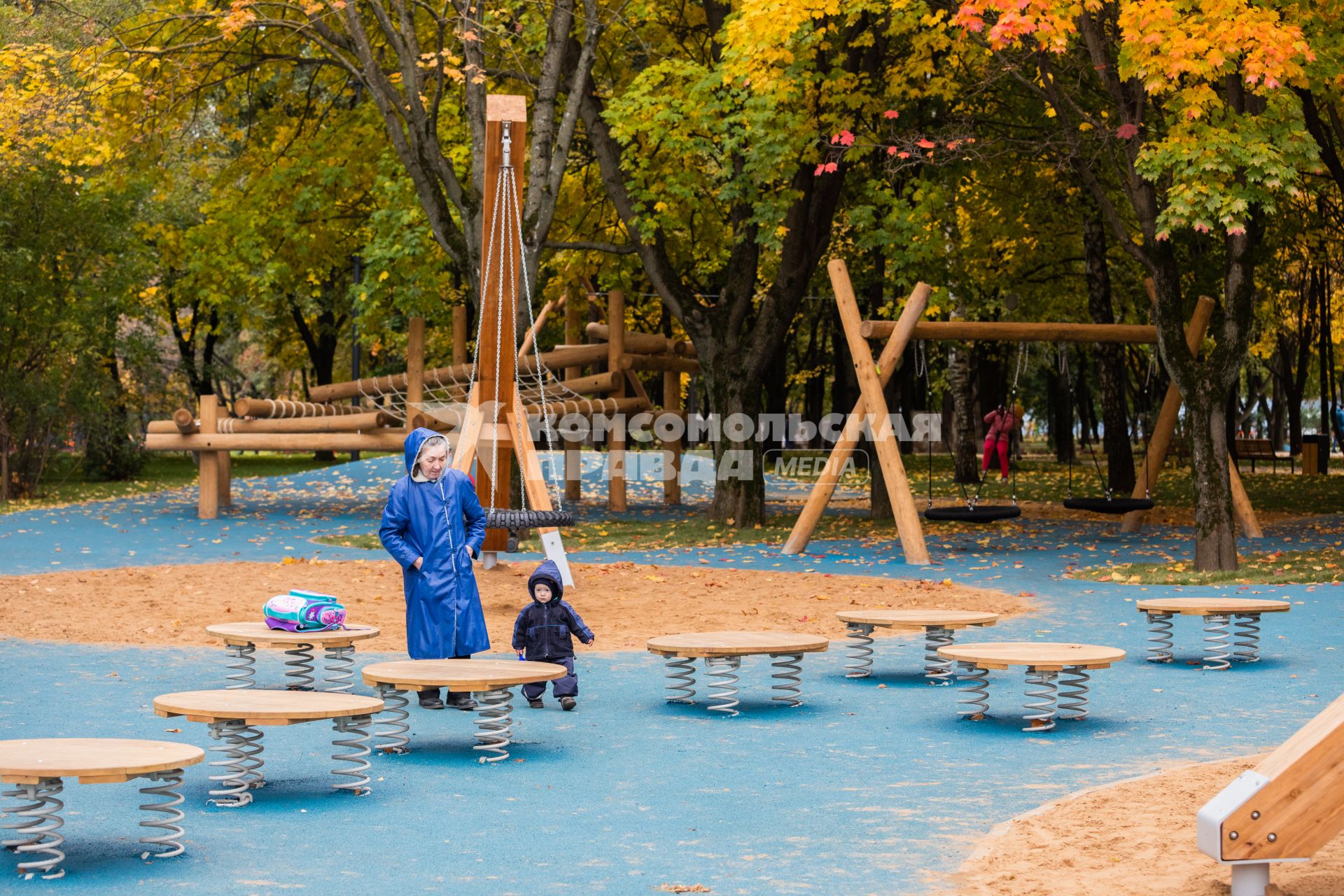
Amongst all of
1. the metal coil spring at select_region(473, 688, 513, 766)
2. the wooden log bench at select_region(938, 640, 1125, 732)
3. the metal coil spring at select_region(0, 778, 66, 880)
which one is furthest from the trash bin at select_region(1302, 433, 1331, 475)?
the metal coil spring at select_region(0, 778, 66, 880)

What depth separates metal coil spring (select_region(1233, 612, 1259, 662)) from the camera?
10.6 meters

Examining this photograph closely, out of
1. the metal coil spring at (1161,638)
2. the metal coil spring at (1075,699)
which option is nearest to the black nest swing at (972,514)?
the metal coil spring at (1161,638)

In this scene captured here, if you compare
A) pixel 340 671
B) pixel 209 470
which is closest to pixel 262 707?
pixel 340 671

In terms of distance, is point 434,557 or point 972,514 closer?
point 434,557

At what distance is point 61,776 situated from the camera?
17.7 feet

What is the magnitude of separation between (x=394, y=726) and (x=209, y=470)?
54.1 ft

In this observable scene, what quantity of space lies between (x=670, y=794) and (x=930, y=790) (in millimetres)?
1160

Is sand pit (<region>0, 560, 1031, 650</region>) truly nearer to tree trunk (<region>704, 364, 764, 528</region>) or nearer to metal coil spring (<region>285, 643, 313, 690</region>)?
metal coil spring (<region>285, 643, 313, 690</region>)

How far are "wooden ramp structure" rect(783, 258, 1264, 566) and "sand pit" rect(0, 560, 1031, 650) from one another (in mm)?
2098

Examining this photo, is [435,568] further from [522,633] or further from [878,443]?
[878,443]

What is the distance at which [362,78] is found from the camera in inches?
780

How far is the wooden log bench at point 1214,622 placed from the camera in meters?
10.5

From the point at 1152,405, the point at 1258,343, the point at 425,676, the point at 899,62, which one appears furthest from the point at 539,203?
the point at 1152,405

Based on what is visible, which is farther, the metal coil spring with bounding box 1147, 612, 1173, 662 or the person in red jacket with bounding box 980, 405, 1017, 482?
the person in red jacket with bounding box 980, 405, 1017, 482
